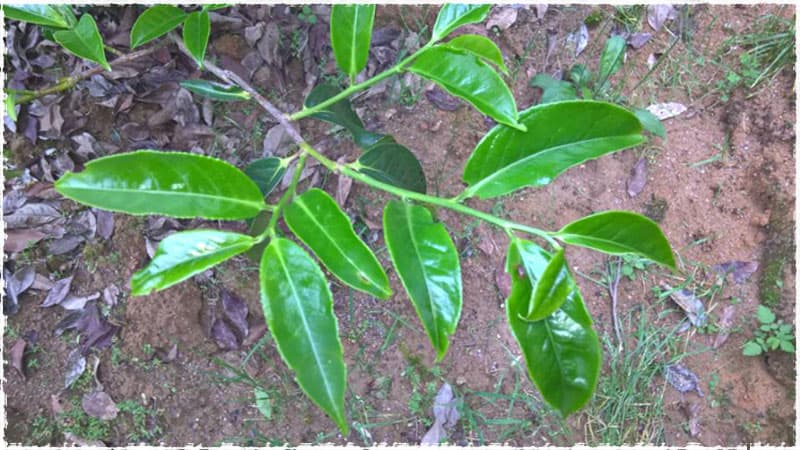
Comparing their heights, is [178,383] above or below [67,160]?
below

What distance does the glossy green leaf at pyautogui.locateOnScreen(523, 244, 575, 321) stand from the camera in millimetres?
977

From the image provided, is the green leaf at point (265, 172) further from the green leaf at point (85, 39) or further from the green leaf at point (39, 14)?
the green leaf at point (39, 14)

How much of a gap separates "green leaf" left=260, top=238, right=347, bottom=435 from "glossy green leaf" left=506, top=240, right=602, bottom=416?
1.01 feet

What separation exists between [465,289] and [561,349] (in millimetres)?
1066

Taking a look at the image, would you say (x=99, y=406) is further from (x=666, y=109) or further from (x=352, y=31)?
(x=666, y=109)

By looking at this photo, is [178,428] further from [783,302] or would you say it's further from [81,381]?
[783,302]

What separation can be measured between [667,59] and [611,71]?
0.94 ft

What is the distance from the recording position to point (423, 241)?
3.62ft

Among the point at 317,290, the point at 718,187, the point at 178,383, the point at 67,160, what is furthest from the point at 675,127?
the point at 67,160

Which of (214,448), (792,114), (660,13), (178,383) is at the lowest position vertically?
(214,448)

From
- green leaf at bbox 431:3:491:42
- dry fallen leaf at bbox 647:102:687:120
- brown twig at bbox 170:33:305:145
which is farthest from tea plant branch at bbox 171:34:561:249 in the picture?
dry fallen leaf at bbox 647:102:687:120

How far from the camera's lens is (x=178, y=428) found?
6.48 feet

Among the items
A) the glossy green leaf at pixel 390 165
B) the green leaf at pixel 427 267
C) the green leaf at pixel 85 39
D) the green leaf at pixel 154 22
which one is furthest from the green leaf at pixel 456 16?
the green leaf at pixel 85 39

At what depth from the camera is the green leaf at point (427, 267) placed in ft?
3.40
